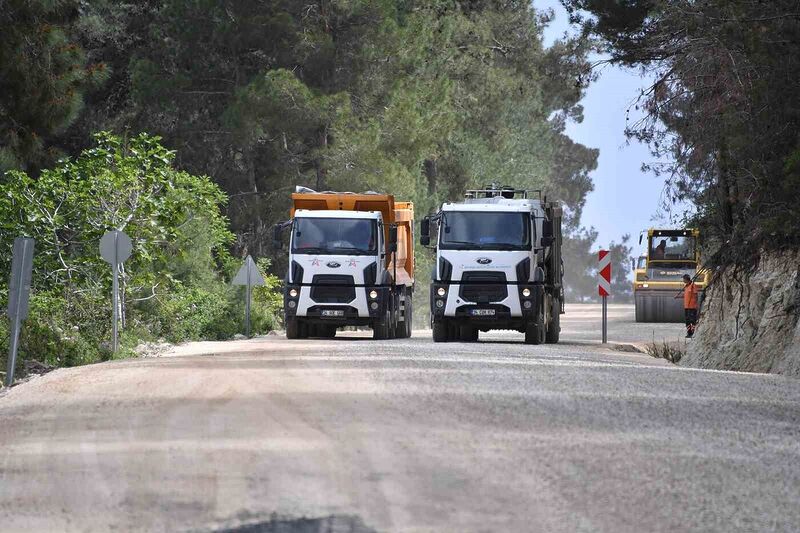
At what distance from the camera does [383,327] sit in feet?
132

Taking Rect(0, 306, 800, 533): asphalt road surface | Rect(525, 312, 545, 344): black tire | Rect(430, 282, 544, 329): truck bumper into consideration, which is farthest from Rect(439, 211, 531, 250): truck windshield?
Rect(0, 306, 800, 533): asphalt road surface

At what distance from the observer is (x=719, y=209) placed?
2975 centimetres

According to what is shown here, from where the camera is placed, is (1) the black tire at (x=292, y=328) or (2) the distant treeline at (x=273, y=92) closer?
(1) the black tire at (x=292, y=328)

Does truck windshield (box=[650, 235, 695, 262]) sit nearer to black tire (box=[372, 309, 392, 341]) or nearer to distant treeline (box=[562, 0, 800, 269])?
black tire (box=[372, 309, 392, 341])

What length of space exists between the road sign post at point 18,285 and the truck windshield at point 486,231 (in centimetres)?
1208

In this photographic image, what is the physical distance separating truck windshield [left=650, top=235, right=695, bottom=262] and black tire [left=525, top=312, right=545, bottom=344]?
25.8 meters

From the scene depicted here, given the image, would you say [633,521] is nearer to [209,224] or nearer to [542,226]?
[542,226]

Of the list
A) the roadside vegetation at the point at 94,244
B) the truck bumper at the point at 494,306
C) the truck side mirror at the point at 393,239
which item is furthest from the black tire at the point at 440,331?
the roadside vegetation at the point at 94,244

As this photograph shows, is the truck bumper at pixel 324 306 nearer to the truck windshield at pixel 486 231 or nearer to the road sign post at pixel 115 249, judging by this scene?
the truck windshield at pixel 486 231

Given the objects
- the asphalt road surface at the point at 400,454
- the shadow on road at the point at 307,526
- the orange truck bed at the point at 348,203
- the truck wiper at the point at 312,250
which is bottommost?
the shadow on road at the point at 307,526

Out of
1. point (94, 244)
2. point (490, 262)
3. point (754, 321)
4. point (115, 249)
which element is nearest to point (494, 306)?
point (490, 262)

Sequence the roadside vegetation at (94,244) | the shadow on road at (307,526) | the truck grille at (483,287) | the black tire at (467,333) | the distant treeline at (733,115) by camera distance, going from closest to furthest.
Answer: the shadow on road at (307,526), the distant treeline at (733,115), the roadside vegetation at (94,244), the truck grille at (483,287), the black tire at (467,333)

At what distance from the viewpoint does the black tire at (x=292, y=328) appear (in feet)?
130

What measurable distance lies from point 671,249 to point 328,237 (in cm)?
2575
